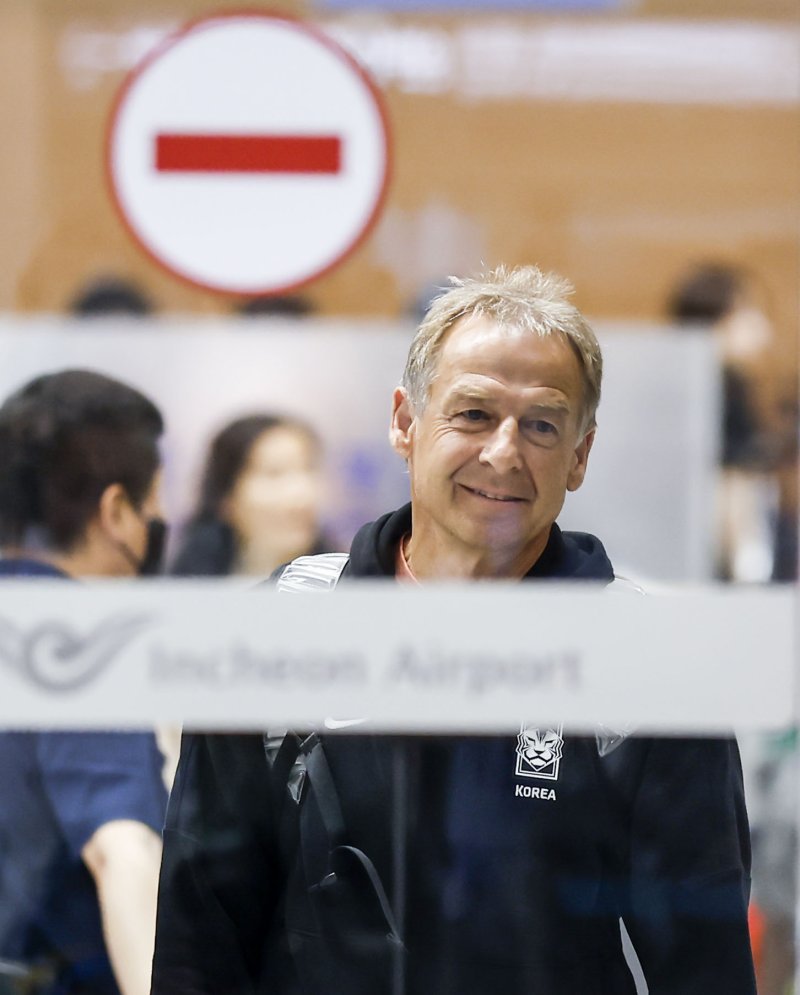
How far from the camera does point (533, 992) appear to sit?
170cm

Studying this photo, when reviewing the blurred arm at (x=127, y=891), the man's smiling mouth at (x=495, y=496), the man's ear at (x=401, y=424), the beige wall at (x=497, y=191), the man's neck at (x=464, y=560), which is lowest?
the blurred arm at (x=127, y=891)

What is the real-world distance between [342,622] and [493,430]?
0.27m

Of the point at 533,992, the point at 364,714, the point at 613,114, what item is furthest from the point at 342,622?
the point at 613,114

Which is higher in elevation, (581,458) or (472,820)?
(581,458)

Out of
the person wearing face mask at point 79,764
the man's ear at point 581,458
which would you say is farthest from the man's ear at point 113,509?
the man's ear at point 581,458

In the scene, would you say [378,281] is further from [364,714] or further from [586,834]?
[586,834]

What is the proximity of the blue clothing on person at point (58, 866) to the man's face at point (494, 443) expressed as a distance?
1.62 ft

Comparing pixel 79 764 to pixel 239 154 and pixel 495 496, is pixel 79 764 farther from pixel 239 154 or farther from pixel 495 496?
pixel 239 154

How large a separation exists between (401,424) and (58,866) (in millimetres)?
706

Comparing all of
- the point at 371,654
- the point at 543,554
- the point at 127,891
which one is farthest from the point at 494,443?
the point at 127,891

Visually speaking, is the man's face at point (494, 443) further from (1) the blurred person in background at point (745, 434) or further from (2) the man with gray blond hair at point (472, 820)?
(1) the blurred person in background at point (745, 434)

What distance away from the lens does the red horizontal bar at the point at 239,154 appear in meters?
1.60

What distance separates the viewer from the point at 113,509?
1.64 m

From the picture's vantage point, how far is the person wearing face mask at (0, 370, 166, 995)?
5.33ft
